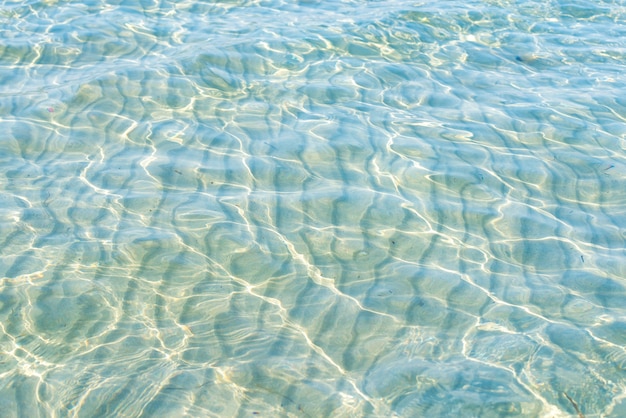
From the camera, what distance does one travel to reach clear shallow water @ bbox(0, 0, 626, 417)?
385cm

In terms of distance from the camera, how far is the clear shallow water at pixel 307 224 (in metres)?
3.85

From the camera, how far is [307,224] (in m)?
5.12

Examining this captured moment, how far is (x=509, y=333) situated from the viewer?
4.20 metres

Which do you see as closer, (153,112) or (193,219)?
(193,219)

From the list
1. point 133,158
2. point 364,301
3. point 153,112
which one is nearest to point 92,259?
point 133,158

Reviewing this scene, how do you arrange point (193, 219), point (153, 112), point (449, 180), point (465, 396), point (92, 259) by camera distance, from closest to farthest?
1. point (465, 396)
2. point (92, 259)
3. point (193, 219)
4. point (449, 180)
5. point (153, 112)

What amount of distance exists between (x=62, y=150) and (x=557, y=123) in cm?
458

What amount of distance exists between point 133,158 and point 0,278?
174 cm

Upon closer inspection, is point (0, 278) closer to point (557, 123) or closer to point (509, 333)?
point (509, 333)

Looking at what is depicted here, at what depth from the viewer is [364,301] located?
176 inches

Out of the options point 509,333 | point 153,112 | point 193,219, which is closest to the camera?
point 509,333

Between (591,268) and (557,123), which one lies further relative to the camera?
(557,123)

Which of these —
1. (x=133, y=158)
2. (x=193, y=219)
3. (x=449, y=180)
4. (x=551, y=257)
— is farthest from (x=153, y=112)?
(x=551, y=257)

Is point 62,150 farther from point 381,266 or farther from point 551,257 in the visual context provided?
point 551,257
